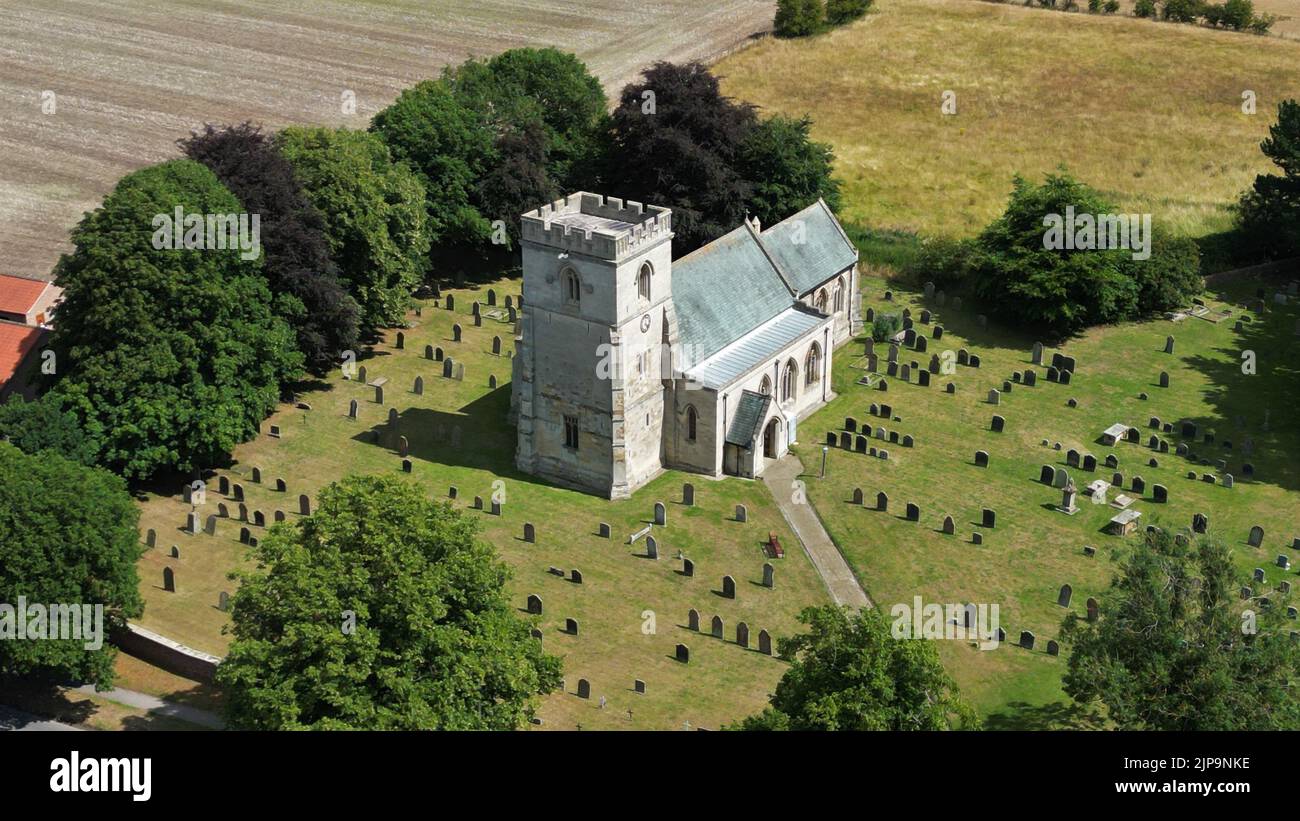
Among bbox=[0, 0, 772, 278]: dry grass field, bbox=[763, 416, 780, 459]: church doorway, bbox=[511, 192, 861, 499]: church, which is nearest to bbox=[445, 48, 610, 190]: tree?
bbox=[0, 0, 772, 278]: dry grass field

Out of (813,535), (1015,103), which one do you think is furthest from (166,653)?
(1015,103)

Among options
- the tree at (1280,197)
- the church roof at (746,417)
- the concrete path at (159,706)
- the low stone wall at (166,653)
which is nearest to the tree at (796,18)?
the tree at (1280,197)

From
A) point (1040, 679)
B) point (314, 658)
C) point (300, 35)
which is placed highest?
point (300, 35)

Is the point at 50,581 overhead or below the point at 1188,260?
below

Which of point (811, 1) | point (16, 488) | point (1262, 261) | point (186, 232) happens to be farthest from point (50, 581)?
point (811, 1)

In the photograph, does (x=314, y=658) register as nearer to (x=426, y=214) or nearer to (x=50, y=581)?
(x=50, y=581)

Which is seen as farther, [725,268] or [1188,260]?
[1188,260]

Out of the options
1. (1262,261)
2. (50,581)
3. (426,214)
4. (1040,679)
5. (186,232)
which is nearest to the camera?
(50,581)
